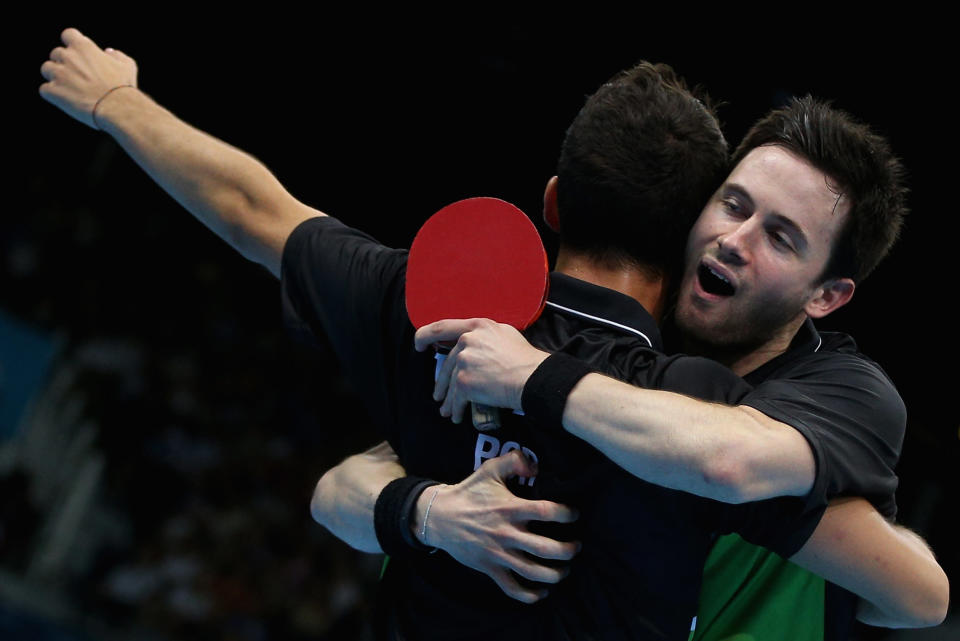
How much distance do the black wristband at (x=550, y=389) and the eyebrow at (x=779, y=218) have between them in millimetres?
639

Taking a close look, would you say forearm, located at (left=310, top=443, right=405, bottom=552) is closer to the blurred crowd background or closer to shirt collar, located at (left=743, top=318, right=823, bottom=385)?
shirt collar, located at (left=743, top=318, right=823, bottom=385)

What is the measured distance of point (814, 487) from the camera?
1699 millimetres

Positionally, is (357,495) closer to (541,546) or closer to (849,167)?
(541,546)

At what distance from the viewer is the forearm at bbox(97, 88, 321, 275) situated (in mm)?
2219

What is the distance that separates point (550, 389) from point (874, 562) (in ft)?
2.17

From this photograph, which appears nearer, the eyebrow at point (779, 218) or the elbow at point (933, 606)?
the elbow at point (933, 606)

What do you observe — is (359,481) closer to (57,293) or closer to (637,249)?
(637,249)

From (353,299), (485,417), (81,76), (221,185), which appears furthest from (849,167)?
(81,76)

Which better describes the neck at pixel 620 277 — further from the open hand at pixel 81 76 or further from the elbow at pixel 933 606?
the open hand at pixel 81 76

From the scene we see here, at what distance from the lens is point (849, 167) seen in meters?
2.20

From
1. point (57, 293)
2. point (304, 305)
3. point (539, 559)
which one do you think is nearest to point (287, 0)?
point (57, 293)

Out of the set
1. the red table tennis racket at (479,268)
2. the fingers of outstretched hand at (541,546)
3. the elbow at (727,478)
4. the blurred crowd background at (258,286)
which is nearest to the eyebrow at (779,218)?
the red table tennis racket at (479,268)

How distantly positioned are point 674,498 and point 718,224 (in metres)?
0.67

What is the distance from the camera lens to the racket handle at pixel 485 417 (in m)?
1.87
